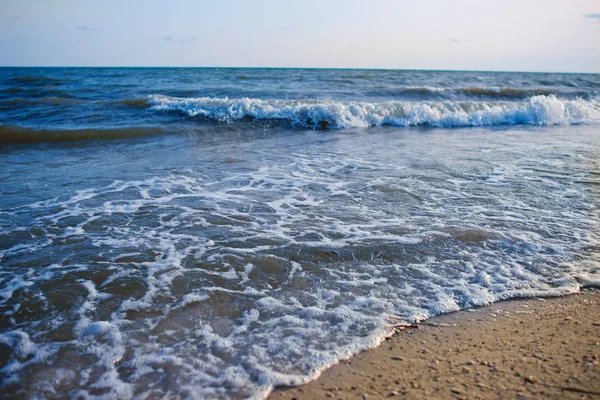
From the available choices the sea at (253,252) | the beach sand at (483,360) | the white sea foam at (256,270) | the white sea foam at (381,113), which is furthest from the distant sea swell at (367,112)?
the beach sand at (483,360)

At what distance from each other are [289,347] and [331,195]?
318cm

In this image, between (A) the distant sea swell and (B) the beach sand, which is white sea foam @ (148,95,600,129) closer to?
(A) the distant sea swell

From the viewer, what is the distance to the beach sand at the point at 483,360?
6.89 feet

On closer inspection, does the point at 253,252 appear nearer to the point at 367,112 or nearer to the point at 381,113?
the point at 367,112

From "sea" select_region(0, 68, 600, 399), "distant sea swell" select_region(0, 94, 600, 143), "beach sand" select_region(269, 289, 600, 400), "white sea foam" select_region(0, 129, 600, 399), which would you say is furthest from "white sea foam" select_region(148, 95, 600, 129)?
"beach sand" select_region(269, 289, 600, 400)

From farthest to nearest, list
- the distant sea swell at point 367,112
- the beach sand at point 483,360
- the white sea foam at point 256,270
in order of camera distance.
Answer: the distant sea swell at point 367,112, the white sea foam at point 256,270, the beach sand at point 483,360

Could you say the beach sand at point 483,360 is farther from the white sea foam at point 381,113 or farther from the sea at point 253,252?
the white sea foam at point 381,113

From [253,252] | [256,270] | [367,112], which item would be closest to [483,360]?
[256,270]

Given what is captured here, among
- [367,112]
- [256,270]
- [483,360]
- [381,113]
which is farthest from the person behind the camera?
[381,113]

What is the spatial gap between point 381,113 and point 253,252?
10210mm

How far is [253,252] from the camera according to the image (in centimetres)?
377

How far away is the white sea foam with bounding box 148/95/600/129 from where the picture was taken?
12.5 m

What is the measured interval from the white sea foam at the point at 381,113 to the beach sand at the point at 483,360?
32.2 feet

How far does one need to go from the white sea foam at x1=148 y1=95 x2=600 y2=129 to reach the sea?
3737 mm
